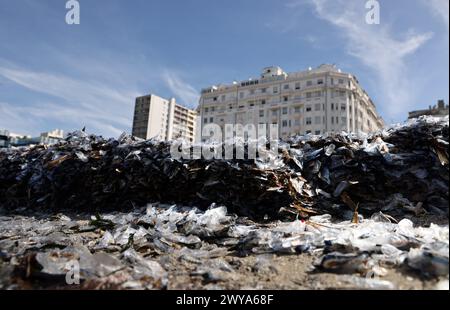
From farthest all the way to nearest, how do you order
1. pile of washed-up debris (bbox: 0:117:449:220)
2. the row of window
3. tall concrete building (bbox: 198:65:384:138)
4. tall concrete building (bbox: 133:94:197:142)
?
1. tall concrete building (bbox: 133:94:197:142)
2. the row of window
3. tall concrete building (bbox: 198:65:384:138)
4. pile of washed-up debris (bbox: 0:117:449:220)

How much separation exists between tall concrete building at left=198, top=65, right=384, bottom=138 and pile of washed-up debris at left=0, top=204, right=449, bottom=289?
32148 millimetres

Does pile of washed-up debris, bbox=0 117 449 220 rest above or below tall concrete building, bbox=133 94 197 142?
below

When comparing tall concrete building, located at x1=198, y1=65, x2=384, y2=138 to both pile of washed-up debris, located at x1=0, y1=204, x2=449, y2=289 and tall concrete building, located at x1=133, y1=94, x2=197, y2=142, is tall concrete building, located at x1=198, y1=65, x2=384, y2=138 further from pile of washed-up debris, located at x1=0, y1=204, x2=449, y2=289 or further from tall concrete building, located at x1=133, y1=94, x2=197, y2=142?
pile of washed-up debris, located at x1=0, y1=204, x2=449, y2=289

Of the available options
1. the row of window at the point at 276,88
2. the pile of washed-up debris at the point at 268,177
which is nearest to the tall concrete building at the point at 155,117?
the row of window at the point at 276,88

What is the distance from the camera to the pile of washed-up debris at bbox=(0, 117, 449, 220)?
12.0ft

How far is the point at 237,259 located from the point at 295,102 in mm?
37674

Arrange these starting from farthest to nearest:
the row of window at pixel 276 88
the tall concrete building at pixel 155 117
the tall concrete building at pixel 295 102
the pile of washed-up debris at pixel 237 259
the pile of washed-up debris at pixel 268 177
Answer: the tall concrete building at pixel 155 117 < the row of window at pixel 276 88 < the tall concrete building at pixel 295 102 < the pile of washed-up debris at pixel 268 177 < the pile of washed-up debris at pixel 237 259

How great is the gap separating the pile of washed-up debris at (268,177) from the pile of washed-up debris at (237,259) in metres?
0.59

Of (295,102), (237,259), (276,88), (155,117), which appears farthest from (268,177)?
(155,117)

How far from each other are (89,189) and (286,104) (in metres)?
35.9

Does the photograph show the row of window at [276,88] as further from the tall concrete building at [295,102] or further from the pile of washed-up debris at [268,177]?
the pile of washed-up debris at [268,177]

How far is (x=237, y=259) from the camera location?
254 centimetres

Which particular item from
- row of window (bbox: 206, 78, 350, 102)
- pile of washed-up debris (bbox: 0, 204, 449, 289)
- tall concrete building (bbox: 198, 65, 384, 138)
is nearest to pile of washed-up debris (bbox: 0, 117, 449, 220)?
pile of washed-up debris (bbox: 0, 204, 449, 289)

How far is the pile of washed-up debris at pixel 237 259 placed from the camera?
1.85 m
